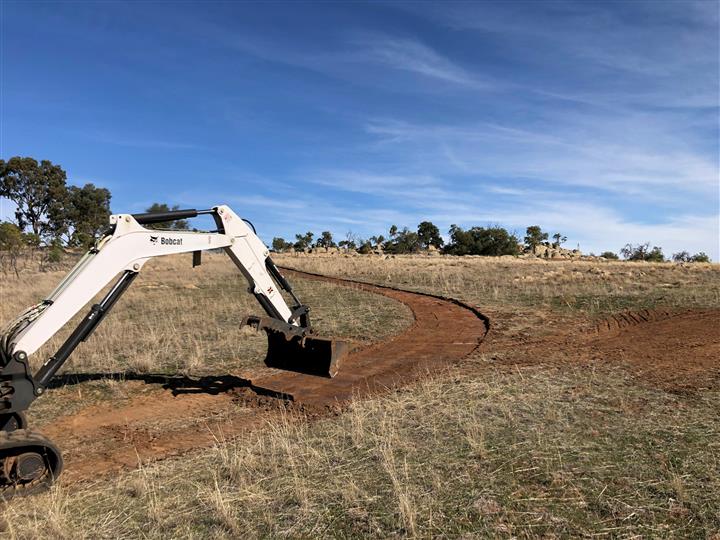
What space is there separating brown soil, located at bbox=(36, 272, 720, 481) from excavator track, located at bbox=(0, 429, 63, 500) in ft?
1.47

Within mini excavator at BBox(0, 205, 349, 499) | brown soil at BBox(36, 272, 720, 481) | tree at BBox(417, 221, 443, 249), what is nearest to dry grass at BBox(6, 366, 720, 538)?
mini excavator at BBox(0, 205, 349, 499)

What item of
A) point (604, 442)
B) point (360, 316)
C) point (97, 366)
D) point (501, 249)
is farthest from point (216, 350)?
point (501, 249)

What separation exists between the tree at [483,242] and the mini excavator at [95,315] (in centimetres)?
6941

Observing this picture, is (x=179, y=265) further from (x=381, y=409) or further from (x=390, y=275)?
(x=381, y=409)

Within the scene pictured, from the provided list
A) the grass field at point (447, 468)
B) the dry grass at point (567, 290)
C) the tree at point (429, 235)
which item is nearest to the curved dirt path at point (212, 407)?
the grass field at point (447, 468)

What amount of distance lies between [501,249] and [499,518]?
74876mm

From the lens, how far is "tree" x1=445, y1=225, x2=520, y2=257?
76562mm

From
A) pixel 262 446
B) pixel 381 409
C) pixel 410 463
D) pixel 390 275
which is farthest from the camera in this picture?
pixel 390 275

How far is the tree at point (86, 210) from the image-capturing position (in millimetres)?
72750

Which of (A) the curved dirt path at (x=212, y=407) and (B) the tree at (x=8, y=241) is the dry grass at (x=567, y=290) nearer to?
(A) the curved dirt path at (x=212, y=407)

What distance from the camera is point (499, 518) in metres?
4.53

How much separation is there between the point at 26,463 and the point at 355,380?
587cm

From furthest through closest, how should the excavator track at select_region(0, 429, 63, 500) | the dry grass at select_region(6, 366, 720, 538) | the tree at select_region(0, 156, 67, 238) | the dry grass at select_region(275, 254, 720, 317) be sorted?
the tree at select_region(0, 156, 67, 238) → the dry grass at select_region(275, 254, 720, 317) → the excavator track at select_region(0, 429, 63, 500) → the dry grass at select_region(6, 366, 720, 538)

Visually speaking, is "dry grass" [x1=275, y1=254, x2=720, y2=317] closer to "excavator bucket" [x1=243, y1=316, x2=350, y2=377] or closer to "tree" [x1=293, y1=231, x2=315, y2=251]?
"excavator bucket" [x1=243, y1=316, x2=350, y2=377]
